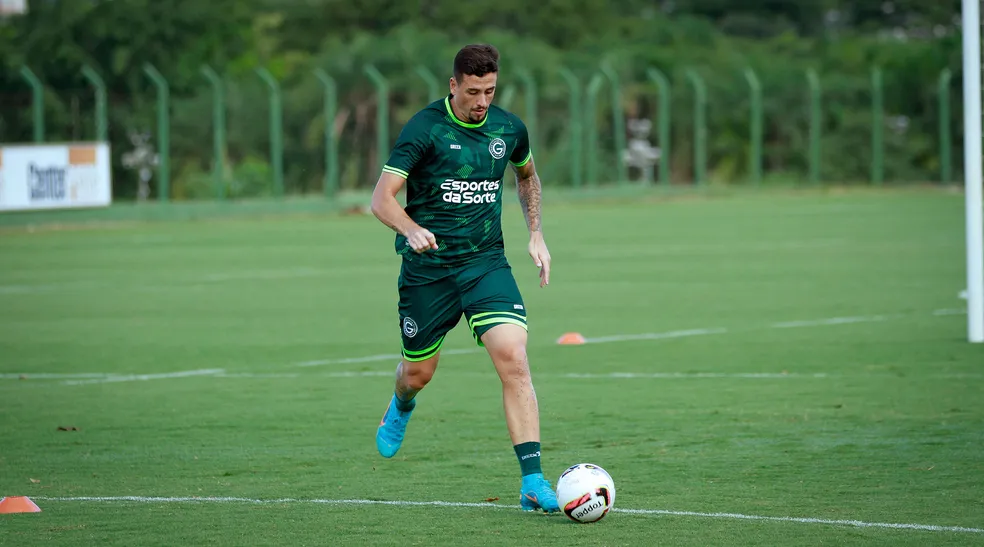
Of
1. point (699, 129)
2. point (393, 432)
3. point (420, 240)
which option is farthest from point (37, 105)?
point (420, 240)

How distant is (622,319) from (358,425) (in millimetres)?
6475

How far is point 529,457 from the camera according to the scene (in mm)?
7719

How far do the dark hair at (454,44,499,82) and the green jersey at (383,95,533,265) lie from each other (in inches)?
13.2

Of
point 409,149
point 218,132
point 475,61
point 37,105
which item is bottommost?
point 409,149

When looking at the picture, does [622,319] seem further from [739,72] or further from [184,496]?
[739,72]

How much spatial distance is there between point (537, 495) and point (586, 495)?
36cm

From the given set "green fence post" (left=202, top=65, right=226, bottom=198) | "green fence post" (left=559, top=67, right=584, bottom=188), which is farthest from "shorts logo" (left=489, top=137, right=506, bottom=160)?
"green fence post" (left=559, top=67, right=584, bottom=188)

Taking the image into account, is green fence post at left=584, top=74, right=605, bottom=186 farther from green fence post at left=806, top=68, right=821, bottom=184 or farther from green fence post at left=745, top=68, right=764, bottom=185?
green fence post at left=806, top=68, right=821, bottom=184

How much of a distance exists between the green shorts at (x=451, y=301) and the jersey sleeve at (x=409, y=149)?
1.90 ft

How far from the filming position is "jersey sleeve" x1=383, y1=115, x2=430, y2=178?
804 cm

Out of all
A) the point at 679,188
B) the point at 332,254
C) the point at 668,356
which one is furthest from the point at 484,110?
the point at 679,188

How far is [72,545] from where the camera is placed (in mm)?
7031

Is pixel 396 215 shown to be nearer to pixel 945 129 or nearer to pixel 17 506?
pixel 17 506

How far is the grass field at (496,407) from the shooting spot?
296 inches
